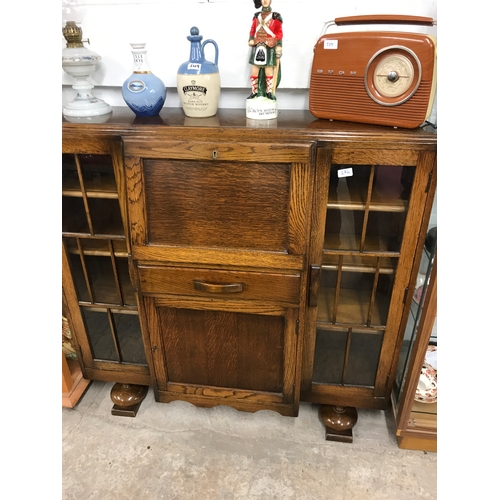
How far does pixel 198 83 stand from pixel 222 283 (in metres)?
0.58

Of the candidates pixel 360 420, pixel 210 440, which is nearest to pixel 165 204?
pixel 210 440

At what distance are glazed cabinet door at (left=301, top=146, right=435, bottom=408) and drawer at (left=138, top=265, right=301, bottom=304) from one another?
8 centimetres

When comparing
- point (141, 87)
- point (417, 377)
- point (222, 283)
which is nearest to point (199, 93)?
point (141, 87)

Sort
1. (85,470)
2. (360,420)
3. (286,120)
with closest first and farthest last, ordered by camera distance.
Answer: (286,120), (85,470), (360,420)

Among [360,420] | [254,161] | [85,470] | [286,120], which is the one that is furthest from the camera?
[360,420]

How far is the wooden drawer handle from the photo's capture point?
120 cm

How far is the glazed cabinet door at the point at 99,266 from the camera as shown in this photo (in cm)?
117

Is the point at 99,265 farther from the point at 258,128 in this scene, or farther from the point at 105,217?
the point at 258,128

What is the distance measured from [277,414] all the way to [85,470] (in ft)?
2.26

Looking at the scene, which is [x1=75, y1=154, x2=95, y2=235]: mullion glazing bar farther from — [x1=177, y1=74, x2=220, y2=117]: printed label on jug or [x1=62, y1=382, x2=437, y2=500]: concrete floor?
[x1=62, y1=382, x2=437, y2=500]: concrete floor

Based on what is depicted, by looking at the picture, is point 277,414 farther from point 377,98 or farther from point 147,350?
point 377,98

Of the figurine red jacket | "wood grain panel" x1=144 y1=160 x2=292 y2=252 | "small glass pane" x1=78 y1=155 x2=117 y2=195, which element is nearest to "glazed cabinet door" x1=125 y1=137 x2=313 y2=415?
"wood grain panel" x1=144 y1=160 x2=292 y2=252

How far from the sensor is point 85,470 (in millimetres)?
1362

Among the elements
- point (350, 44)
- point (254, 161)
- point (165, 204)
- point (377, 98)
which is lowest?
point (165, 204)
